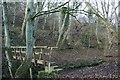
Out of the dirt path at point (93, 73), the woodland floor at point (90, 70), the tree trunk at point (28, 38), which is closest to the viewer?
the tree trunk at point (28, 38)

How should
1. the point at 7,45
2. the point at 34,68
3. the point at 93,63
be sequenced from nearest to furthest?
the point at 7,45 < the point at 34,68 < the point at 93,63

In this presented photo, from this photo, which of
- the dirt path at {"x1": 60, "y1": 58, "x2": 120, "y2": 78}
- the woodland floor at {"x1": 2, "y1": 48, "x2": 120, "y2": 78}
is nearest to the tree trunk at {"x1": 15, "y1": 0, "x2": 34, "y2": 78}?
the woodland floor at {"x1": 2, "y1": 48, "x2": 120, "y2": 78}

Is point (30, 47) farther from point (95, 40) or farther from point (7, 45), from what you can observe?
point (95, 40)

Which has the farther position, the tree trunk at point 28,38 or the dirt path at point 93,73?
the dirt path at point 93,73

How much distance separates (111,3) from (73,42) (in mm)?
5538

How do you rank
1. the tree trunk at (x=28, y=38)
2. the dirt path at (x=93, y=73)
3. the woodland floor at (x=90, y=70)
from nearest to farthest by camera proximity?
the tree trunk at (x=28, y=38) < the dirt path at (x=93, y=73) < the woodland floor at (x=90, y=70)

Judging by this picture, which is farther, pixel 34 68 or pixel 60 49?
pixel 60 49

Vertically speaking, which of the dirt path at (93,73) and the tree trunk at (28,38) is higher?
the tree trunk at (28,38)

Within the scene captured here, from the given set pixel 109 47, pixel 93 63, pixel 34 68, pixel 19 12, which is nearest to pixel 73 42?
pixel 109 47

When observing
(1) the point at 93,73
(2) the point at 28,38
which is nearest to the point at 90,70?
(1) the point at 93,73

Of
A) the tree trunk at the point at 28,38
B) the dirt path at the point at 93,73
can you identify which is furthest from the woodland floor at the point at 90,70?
the tree trunk at the point at 28,38

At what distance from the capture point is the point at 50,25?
89.7ft

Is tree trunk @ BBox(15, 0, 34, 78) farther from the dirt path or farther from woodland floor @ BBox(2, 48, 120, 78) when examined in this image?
the dirt path

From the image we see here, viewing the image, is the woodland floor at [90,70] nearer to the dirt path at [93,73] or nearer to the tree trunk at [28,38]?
the dirt path at [93,73]
